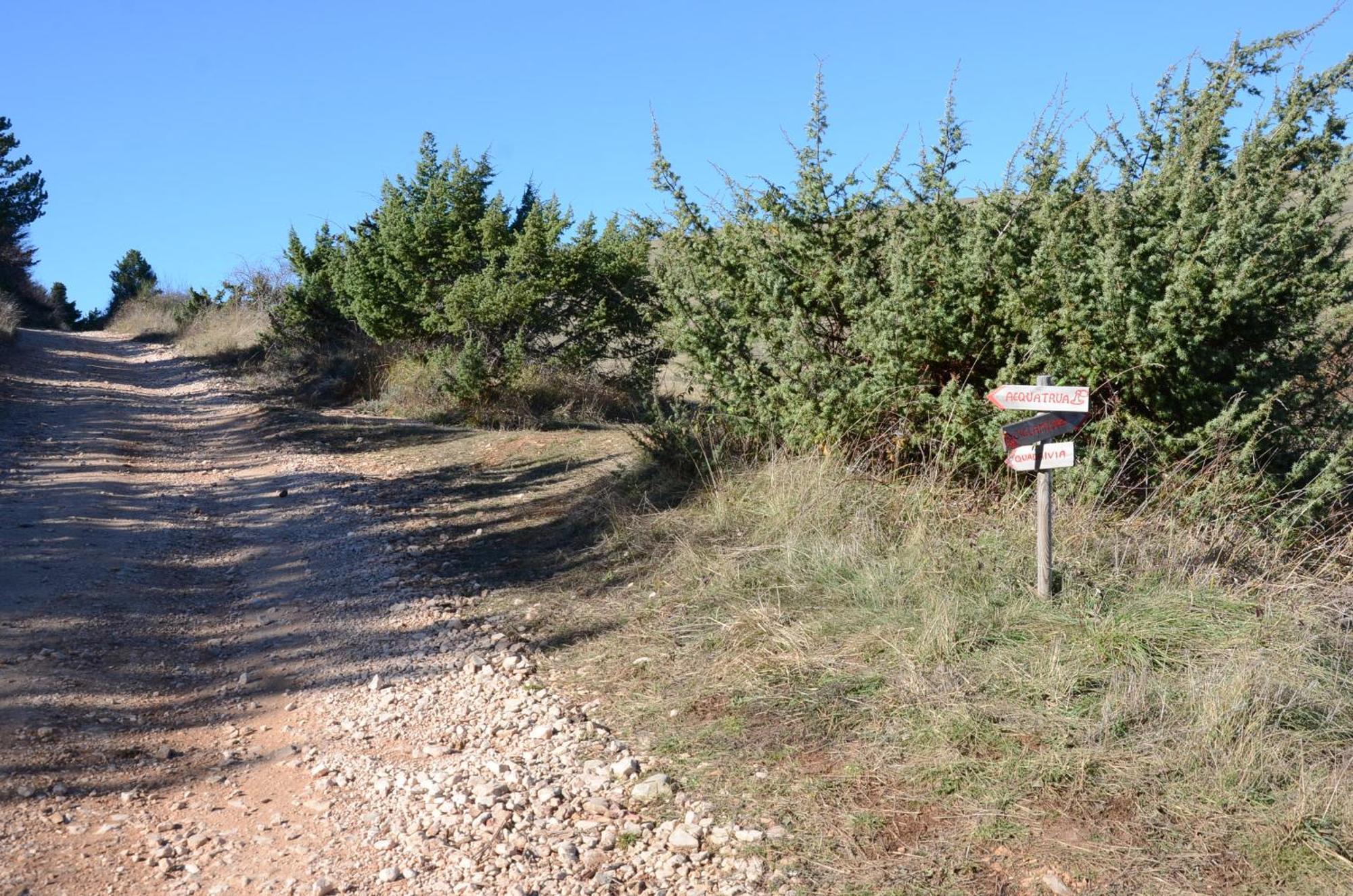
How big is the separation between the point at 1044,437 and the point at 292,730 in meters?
4.02

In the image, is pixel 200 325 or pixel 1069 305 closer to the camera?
pixel 1069 305

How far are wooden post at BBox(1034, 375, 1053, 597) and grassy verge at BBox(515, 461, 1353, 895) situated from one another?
101mm

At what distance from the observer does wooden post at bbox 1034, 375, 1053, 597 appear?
18.1 ft

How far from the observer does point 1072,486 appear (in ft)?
23.5

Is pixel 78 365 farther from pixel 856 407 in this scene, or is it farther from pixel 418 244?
pixel 856 407

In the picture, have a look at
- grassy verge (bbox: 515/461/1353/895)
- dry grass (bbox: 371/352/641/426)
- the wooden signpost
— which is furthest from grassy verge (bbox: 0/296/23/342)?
the wooden signpost

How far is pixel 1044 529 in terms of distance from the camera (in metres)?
5.53

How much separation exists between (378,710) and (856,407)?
415cm

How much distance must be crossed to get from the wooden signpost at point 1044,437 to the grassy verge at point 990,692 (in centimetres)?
31

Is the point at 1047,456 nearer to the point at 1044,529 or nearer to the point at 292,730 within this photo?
the point at 1044,529

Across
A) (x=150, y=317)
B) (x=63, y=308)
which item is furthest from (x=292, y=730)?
(x=63, y=308)

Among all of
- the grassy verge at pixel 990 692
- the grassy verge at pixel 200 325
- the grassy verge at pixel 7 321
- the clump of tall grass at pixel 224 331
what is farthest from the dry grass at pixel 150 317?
the grassy verge at pixel 990 692

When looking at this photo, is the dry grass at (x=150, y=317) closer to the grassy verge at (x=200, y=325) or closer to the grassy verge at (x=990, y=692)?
the grassy verge at (x=200, y=325)

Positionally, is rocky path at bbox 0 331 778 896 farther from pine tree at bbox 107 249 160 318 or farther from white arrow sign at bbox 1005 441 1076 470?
pine tree at bbox 107 249 160 318
